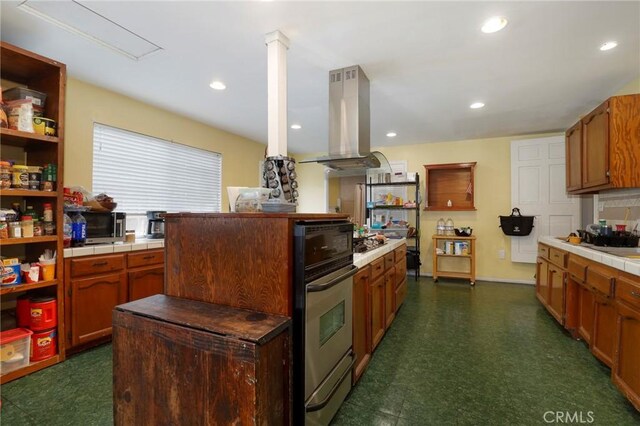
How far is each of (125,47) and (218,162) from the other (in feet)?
7.88

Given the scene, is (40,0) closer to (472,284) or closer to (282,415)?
(282,415)

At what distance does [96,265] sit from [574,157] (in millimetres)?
5118

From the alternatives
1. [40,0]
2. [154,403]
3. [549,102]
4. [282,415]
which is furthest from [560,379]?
[40,0]


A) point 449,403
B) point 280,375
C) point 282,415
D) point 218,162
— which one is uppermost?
point 218,162

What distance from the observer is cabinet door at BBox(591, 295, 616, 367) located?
2.05m

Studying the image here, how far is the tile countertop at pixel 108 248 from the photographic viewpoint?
233 cm

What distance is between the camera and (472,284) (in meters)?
4.64

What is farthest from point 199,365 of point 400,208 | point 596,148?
point 400,208

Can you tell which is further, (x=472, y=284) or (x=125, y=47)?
(x=472, y=284)

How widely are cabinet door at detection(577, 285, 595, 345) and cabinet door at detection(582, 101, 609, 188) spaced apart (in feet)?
3.33

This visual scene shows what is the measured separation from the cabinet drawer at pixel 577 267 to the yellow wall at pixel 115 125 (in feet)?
14.7

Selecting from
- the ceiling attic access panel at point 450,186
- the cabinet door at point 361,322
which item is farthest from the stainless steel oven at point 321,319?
the ceiling attic access panel at point 450,186

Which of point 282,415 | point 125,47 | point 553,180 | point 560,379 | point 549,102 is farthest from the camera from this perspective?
point 553,180

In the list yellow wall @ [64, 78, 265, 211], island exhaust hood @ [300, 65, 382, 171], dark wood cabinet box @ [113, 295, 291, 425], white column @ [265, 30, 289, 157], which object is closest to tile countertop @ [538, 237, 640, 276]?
island exhaust hood @ [300, 65, 382, 171]
